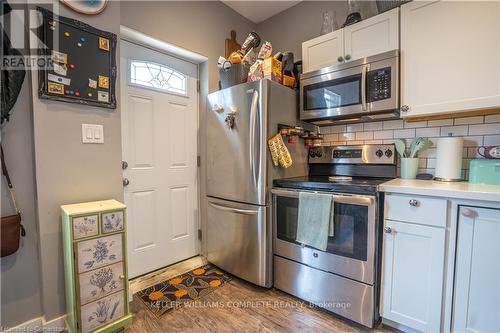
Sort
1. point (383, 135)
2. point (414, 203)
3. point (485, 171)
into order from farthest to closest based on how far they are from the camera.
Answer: point (383, 135), point (485, 171), point (414, 203)

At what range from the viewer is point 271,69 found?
1855 millimetres

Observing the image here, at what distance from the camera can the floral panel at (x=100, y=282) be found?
1.26 metres

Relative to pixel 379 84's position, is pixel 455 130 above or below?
below

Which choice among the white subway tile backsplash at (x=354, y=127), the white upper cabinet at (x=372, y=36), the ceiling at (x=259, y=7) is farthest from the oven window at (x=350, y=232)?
the ceiling at (x=259, y=7)

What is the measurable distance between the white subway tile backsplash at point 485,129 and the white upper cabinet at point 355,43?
2.51ft

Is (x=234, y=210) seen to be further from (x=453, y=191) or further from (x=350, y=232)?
(x=453, y=191)

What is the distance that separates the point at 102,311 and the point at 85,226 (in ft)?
1.70

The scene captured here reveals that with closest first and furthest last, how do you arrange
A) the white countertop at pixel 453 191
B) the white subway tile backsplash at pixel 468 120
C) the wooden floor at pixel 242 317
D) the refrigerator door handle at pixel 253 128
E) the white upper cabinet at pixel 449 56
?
the white countertop at pixel 453 191
the white upper cabinet at pixel 449 56
the wooden floor at pixel 242 317
the white subway tile backsplash at pixel 468 120
the refrigerator door handle at pixel 253 128

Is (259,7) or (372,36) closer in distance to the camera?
(372,36)

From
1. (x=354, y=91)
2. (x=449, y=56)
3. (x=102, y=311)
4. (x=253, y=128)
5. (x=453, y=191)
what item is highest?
(x=449, y=56)

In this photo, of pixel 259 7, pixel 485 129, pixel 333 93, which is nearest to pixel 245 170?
pixel 333 93

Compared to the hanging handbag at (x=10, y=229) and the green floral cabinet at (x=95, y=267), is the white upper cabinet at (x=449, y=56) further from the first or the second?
the hanging handbag at (x=10, y=229)

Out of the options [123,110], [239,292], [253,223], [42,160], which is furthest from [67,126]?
[239,292]

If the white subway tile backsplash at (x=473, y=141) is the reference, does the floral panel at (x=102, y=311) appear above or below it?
below
